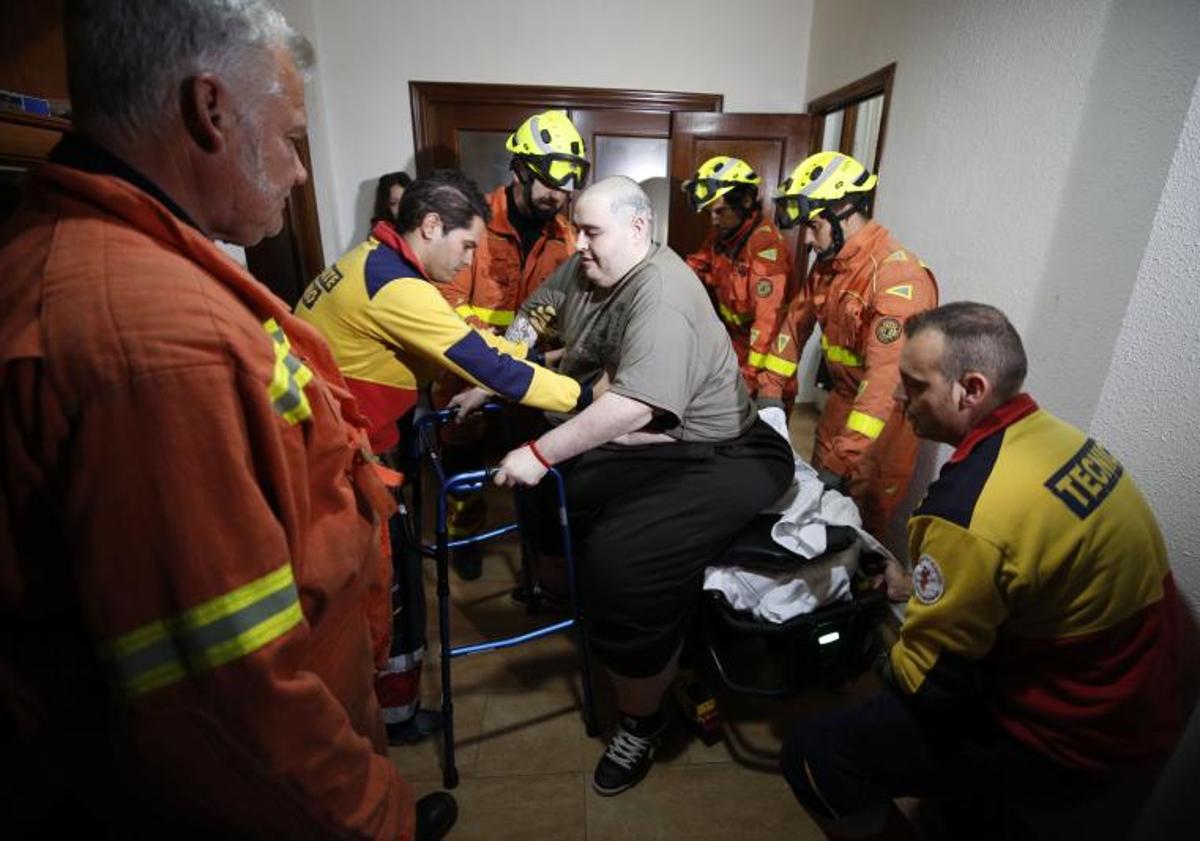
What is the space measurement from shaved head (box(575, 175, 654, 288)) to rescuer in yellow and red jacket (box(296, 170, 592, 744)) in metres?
0.35

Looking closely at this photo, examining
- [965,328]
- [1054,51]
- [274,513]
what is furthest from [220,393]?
[1054,51]

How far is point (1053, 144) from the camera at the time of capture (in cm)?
184

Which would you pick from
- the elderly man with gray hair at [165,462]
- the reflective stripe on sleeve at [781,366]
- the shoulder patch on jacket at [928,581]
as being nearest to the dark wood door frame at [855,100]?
the reflective stripe on sleeve at [781,366]

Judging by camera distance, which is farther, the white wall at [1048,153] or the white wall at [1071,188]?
the white wall at [1048,153]

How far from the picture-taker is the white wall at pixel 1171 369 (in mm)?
1042

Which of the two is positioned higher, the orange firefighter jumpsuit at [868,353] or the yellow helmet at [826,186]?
the yellow helmet at [826,186]

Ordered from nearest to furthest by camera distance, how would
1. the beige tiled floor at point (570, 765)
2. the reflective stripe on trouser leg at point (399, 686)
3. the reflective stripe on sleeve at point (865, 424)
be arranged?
the beige tiled floor at point (570, 765) < the reflective stripe on trouser leg at point (399, 686) < the reflective stripe on sleeve at point (865, 424)

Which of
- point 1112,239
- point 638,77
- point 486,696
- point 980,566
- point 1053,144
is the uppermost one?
point 638,77

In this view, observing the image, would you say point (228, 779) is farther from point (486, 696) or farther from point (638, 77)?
point (638, 77)

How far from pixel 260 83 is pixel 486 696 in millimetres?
1964

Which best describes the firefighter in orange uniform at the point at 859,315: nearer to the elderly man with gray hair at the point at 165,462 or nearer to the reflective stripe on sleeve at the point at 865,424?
the reflective stripe on sleeve at the point at 865,424

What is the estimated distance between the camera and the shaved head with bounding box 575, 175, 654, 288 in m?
1.51

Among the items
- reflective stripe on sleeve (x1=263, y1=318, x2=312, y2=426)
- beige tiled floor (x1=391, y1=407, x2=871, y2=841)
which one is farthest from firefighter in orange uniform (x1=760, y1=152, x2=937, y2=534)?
reflective stripe on sleeve (x1=263, y1=318, x2=312, y2=426)

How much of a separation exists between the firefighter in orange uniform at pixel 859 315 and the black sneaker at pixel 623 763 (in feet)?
3.59
